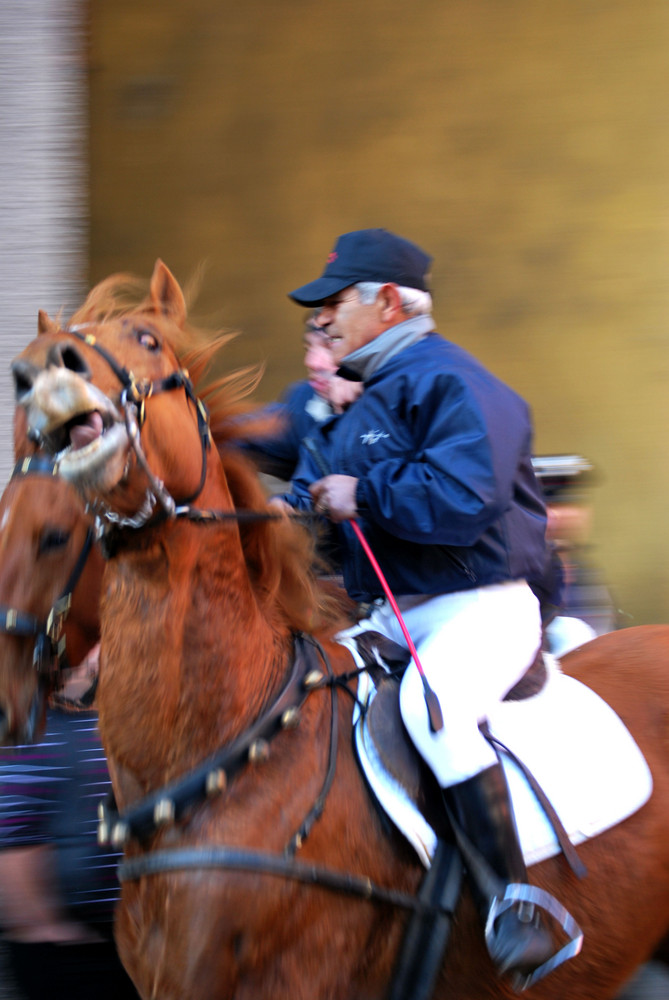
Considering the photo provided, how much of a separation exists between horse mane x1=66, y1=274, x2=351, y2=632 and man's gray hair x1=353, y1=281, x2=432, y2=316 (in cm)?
36

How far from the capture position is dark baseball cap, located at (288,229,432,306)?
216 cm

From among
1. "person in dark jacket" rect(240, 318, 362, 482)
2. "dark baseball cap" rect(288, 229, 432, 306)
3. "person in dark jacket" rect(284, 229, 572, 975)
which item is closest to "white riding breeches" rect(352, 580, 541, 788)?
"person in dark jacket" rect(284, 229, 572, 975)

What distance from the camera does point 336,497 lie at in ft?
6.31

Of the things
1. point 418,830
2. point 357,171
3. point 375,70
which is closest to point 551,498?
point 418,830

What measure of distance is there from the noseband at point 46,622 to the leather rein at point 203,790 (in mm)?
141

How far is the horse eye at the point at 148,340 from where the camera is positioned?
1.72m

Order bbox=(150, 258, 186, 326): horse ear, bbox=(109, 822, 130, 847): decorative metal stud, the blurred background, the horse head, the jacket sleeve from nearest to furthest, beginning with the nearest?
1. the horse head
2. bbox=(109, 822, 130, 847): decorative metal stud
3. the jacket sleeve
4. bbox=(150, 258, 186, 326): horse ear
5. the blurred background

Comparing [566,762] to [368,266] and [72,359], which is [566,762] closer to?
[368,266]

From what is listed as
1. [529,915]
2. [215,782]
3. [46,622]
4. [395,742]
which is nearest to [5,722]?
[46,622]

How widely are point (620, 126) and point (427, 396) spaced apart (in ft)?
12.9

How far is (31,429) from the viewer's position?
1593mm

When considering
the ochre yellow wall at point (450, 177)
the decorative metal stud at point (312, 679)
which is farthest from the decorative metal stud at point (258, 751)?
the ochre yellow wall at point (450, 177)

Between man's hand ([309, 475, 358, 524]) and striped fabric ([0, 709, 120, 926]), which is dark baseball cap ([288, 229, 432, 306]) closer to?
man's hand ([309, 475, 358, 524])

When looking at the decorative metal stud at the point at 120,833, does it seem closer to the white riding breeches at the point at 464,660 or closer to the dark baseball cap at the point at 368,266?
the white riding breeches at the point at 464,660
